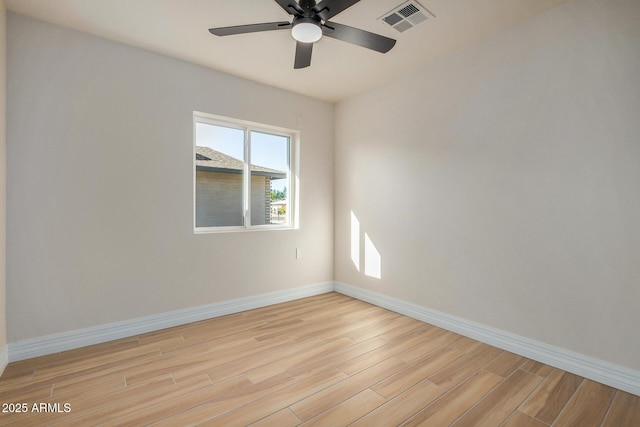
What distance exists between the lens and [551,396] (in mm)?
1962

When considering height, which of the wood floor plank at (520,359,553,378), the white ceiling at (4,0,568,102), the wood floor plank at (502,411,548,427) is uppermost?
the white ceiling at (4,0,568,102)

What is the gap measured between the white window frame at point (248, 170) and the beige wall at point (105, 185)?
10cm

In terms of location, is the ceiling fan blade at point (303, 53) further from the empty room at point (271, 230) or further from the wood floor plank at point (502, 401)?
the wood floor plank at point (502, 401)

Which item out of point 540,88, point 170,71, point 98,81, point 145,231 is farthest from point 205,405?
point 540,88

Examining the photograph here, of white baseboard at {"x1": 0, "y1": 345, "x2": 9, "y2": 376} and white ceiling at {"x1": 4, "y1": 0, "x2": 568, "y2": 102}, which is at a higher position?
white ceiling at {"x1": 4, "y1": 0, "x2": 568, "y2": 102}

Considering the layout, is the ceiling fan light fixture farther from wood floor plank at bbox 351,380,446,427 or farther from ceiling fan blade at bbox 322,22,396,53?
wood floor plank at bbox 351,380,446,427

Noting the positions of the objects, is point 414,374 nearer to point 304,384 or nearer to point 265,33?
point 304,384

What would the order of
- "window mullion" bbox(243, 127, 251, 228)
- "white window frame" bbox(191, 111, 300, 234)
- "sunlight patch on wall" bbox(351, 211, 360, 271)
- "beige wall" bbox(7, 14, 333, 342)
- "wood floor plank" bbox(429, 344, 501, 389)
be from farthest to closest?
"sunlight patch on wall" bbox(351, 211, 360, 271), "window mullion" bbox(243, 127, 251, 228), "white window frame" bbox(191, 111, 300, 234), "beige wall" bbox(7, 14, 333, 342), "wood floor plank" bbox(429, 344, 501, 389)

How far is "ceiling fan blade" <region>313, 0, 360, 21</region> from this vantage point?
5.91 feet

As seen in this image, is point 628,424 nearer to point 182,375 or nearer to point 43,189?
point 182,375

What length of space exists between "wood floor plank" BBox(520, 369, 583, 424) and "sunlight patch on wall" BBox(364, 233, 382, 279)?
1.84 meters

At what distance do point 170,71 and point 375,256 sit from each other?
293 cm

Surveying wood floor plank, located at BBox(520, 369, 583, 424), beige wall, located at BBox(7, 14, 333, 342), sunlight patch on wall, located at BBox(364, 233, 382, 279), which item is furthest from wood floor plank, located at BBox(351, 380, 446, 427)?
beige wall, located at BBox(7, 14, 333, 342)

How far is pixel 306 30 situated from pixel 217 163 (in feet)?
6.22
